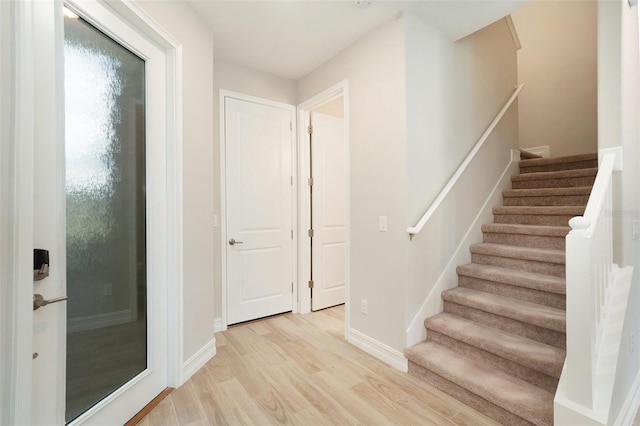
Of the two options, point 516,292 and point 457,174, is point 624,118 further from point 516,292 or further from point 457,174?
point 516,292

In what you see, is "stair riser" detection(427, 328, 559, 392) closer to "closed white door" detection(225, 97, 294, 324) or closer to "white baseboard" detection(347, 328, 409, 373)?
"white baseboard" detection(347, 328, 409, 373)

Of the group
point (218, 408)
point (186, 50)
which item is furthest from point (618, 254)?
point (186, 50)

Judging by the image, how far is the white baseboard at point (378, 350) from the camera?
2.12 metres

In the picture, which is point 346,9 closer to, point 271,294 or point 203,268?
point 203,268

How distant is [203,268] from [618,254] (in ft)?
8.72

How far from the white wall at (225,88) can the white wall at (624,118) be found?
2595 mm

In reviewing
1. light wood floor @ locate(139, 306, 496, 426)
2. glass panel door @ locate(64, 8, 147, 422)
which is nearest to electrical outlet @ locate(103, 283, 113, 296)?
glass panel door @ locate(64, 8, 147, 422)

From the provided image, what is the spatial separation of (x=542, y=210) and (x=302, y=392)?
2.52 m

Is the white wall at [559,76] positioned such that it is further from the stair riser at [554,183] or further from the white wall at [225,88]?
the white wall at [225,88]

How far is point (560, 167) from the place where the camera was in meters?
3.14

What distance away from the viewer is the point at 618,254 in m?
1.68

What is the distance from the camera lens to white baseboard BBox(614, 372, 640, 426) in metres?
1.54

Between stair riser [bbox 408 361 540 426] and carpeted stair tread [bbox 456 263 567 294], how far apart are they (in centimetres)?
87

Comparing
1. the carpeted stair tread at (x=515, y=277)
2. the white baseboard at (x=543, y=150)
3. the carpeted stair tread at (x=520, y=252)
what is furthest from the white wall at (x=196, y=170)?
the white baseboard at (x=543, y=150)
